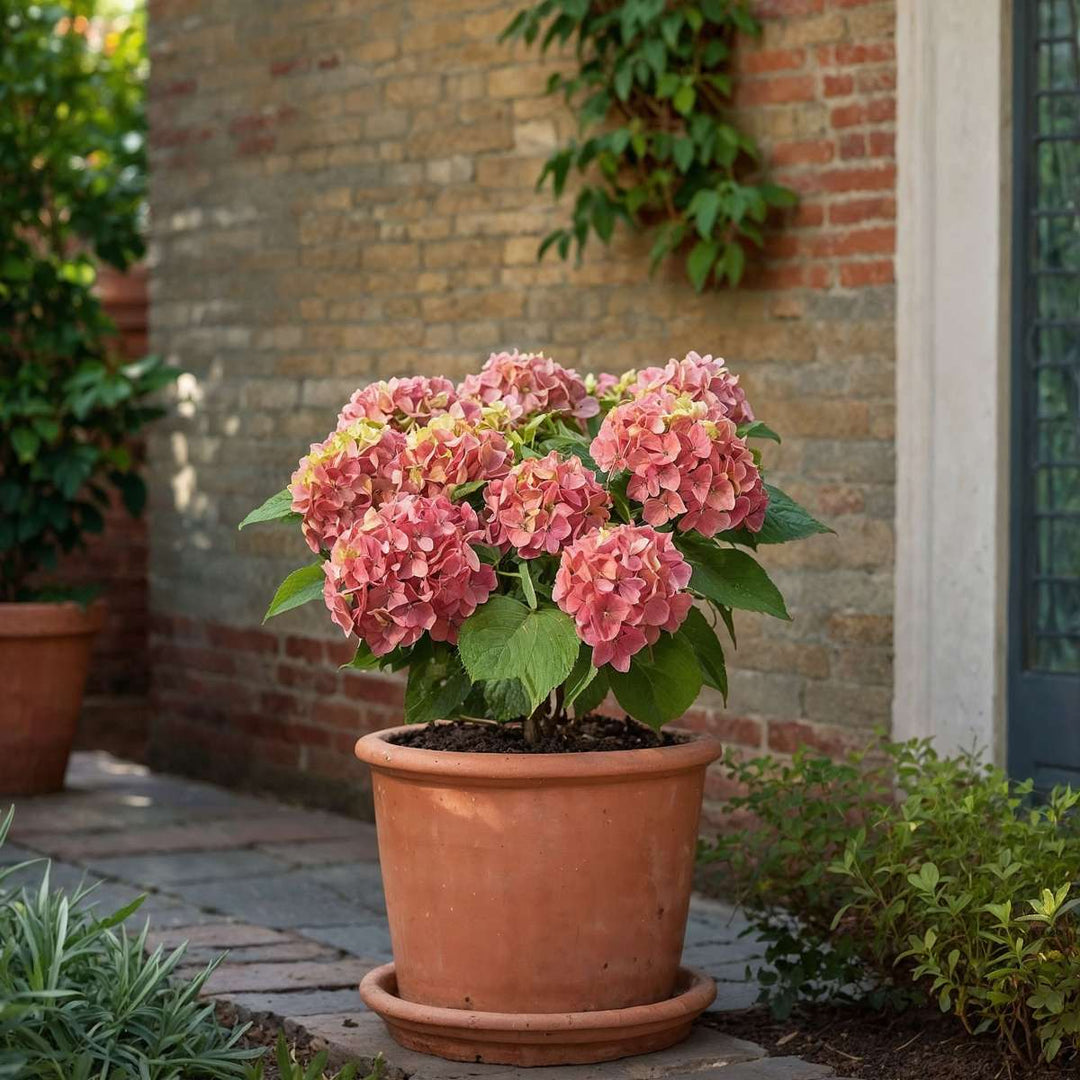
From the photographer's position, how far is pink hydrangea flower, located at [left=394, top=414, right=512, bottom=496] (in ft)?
11.0

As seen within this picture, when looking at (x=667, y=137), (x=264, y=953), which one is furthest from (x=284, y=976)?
(x=667, y=137)

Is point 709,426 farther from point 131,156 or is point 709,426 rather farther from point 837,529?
point 131,156

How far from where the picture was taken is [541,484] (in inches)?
128

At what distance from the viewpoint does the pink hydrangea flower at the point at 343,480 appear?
11.1ft

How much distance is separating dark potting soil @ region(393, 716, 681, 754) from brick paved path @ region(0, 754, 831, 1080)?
1.85ft

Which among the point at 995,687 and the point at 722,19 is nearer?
the point at 995,687

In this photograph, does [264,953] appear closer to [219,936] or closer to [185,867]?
[219,936]

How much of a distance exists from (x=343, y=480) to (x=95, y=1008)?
3.31 ft

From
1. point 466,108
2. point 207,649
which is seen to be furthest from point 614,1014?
Answer: point 207,649

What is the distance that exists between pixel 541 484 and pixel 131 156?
5.38m

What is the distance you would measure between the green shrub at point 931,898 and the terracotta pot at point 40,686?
10.6ft

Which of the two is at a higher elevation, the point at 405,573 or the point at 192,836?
the point at 405,573

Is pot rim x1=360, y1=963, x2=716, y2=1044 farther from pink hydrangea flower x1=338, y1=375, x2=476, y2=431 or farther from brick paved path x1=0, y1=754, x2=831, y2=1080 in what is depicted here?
pink hydrangea flower x1=338, y1=375, x2=476, y2=431

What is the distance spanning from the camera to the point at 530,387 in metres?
3.69
